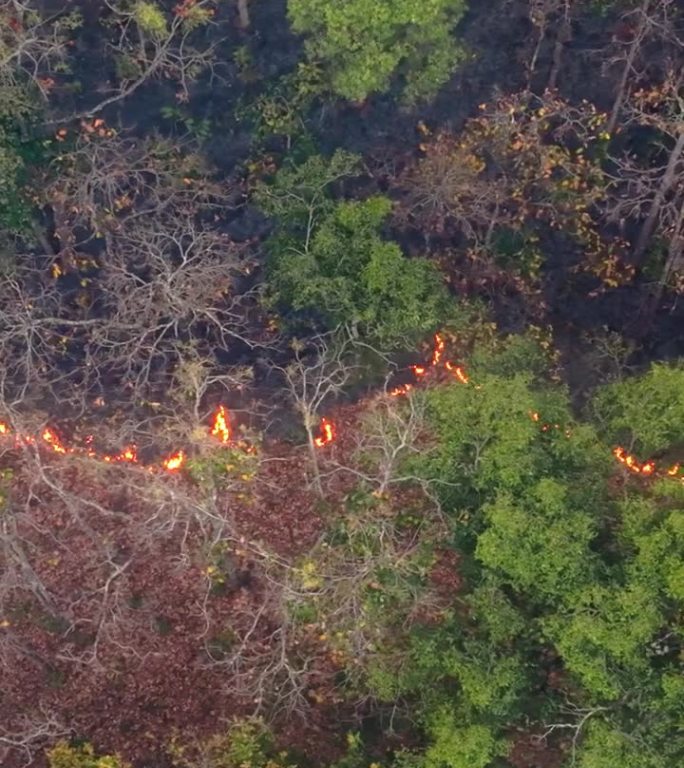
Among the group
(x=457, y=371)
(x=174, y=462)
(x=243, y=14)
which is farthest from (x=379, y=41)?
(x=174, y=462)

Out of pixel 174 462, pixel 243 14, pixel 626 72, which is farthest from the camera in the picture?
pixel 243 14

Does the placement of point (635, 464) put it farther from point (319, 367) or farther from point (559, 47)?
point (559, 47)

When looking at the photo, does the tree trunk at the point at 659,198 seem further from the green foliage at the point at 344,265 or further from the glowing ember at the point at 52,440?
the glowing ember at the point at 52,440

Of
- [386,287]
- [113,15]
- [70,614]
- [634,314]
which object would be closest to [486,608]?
[386,287]

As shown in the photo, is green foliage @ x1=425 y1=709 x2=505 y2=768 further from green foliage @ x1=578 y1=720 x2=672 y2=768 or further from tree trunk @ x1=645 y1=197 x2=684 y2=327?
tree trunk @ x1=645 y1=197 x2=684 y2=327

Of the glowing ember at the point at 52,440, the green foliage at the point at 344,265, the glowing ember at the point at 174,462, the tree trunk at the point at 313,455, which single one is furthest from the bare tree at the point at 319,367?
the glowing ember at the point at 52,440

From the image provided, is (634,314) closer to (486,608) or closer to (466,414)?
(466,414)

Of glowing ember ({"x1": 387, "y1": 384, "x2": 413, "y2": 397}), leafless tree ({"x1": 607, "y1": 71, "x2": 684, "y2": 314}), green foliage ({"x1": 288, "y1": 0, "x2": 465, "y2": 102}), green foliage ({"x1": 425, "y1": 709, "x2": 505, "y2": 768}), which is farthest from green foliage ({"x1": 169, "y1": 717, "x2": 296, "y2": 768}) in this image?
green foliage ({"x1": 288, "y1": 0, "x2": 465, "y2": 102})
